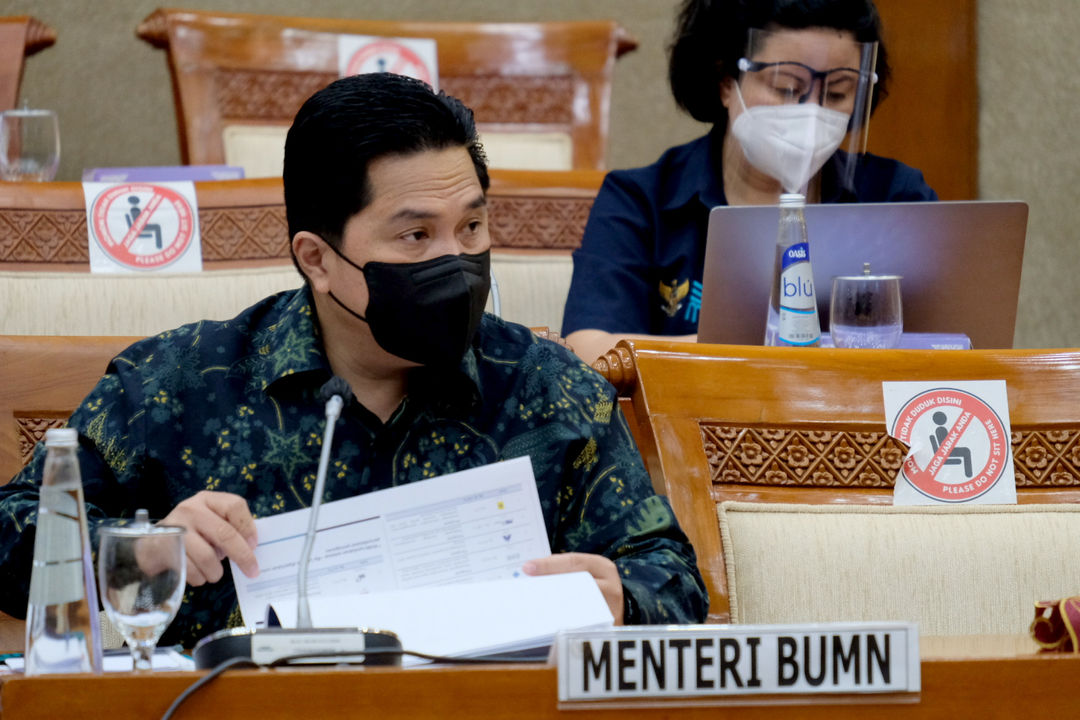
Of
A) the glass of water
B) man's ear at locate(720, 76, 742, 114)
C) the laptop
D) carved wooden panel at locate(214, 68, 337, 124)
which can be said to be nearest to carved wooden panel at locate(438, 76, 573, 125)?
carved wooden panel at locate(214, 68, 337, 124)

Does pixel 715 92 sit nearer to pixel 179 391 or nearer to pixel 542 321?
pixel 542 321

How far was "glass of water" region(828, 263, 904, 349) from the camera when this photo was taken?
1.74m

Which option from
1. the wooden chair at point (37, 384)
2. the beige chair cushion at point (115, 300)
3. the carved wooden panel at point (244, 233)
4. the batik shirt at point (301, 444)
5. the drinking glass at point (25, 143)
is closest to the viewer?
the batik shirt at point (301, 444)

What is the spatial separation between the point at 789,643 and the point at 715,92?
5.69ft

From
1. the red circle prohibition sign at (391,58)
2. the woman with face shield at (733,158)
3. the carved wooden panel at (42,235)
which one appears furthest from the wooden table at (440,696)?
the red circle prohibition sign at (391,58)

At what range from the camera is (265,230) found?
2.41 meters

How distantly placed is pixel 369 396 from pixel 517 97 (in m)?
2.43

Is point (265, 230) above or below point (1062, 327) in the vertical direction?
above

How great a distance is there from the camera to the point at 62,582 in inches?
37.2

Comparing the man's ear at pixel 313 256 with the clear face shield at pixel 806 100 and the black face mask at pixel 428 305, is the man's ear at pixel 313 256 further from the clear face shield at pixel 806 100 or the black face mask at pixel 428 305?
Answer: the clear face shield at pixel 806 100

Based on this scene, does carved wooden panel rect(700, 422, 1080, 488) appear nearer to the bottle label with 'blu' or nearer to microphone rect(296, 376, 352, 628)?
the bottle label with 'blu'

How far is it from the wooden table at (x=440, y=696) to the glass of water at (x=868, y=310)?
890 millimetres

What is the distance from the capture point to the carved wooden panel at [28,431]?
64.1 inches

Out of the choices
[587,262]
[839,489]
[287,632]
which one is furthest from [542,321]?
[287,632]
